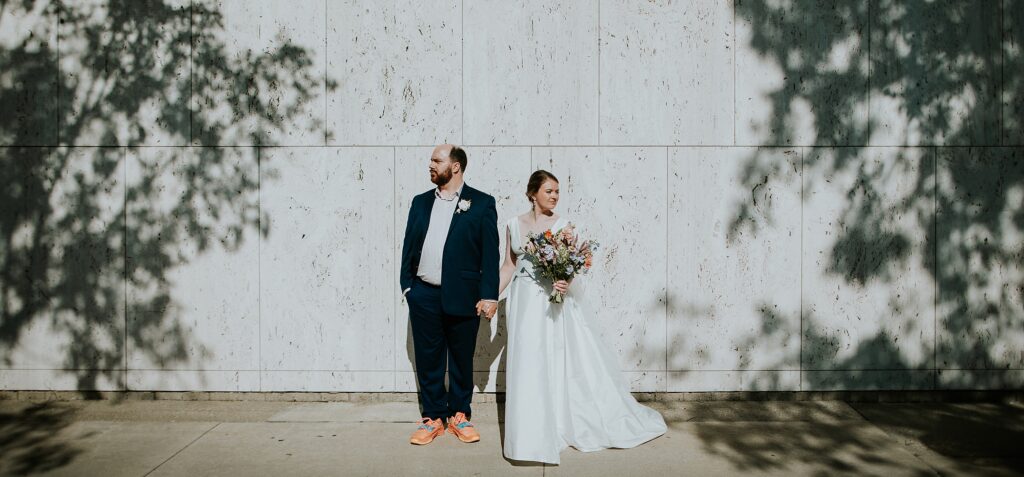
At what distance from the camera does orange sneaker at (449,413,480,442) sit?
6.30 meters

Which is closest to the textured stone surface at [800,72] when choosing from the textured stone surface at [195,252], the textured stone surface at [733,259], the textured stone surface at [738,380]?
the textured stone surface at [733,259]

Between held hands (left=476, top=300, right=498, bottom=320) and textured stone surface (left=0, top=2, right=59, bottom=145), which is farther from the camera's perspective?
textured stone surface (left=0, top=2, right=59, bottom=145)

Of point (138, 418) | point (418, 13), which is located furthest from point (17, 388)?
Result: point (418, 13)

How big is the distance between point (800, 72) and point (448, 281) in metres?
3.94

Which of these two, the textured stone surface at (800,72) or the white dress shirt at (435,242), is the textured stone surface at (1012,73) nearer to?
Result: the textured stone surface at (800,72)

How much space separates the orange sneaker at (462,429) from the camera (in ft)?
20.7

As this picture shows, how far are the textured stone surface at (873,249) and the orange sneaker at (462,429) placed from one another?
11.2 feet

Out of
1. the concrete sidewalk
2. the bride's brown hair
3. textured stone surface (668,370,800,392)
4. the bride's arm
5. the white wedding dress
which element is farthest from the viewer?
textured stone surface (668,370,800,392)

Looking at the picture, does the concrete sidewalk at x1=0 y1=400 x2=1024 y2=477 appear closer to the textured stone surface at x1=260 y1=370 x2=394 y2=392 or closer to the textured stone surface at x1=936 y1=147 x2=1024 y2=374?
the textured stone surface at x1=260 y1=370 x2=394 y2=392

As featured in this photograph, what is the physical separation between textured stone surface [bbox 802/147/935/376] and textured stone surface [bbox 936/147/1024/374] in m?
0.15

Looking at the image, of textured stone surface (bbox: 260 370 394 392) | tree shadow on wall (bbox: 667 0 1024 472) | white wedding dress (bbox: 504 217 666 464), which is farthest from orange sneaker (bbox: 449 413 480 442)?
tree shadow on wall (bbox: 667 0 1024 472)

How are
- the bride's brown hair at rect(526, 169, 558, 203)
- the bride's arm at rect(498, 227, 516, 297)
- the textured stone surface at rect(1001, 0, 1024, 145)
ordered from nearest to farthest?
the bride's brown hair at rect(526, 169, 558, 203), the bride's arm at rect(498, 227, 516, 297), the textured stone surface at rect(1001, 0, 1024, 145)

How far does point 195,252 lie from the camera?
24.9 feet

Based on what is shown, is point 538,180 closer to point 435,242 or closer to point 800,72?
point 435,242
